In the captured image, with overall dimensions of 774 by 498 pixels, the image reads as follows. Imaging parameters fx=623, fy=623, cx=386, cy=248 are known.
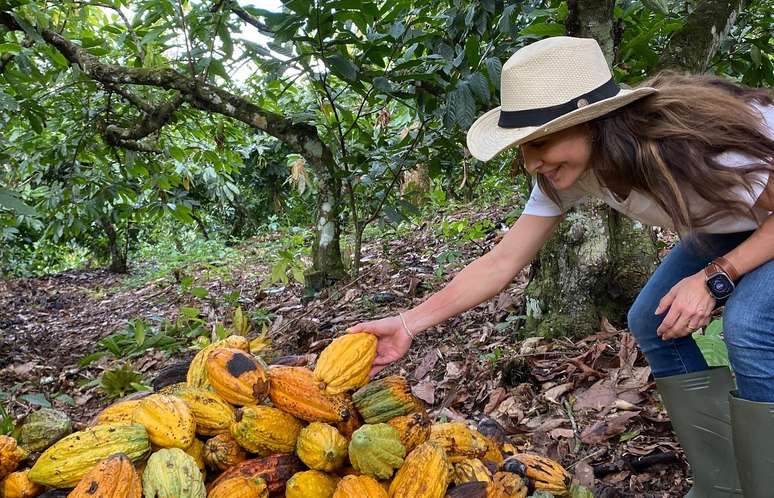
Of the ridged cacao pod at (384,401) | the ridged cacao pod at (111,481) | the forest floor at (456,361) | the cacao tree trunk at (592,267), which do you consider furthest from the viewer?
the cacao tree trunk at (592,267)

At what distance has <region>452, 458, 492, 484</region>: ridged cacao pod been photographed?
1.53 metres

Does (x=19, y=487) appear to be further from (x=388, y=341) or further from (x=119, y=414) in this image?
(x=388, y=341)

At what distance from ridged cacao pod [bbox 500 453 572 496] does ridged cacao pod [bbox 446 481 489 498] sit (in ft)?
0.53

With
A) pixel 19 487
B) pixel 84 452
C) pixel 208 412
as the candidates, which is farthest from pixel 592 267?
pixel 19 487

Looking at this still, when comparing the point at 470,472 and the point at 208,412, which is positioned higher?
the point at 208,412

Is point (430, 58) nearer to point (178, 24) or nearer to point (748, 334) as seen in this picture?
point (178, 24)

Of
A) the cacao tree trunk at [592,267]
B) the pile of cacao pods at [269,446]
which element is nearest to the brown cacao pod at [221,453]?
the pile of cacao pods at [269,446]

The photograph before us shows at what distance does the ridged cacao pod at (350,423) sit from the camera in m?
1.57

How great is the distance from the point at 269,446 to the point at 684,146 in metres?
1.23

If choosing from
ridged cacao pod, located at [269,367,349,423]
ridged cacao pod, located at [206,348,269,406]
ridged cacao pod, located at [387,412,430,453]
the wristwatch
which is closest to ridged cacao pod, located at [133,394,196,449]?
ridged cacao pod, located at [206,348,269,406]

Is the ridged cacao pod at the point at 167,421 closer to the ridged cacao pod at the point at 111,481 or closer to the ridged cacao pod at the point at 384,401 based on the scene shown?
the ridged cacao pod at the point at 111,481

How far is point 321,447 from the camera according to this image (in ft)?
4.81

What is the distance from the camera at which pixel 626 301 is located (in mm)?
2920

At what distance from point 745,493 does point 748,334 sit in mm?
442
